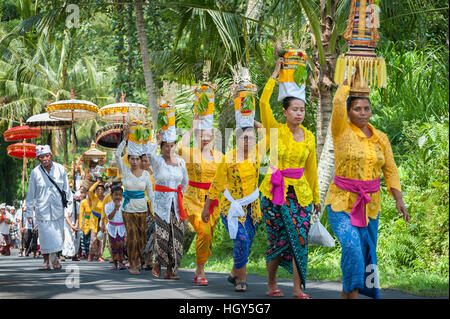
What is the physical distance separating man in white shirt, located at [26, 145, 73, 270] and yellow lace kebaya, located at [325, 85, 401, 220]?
6.39 metres

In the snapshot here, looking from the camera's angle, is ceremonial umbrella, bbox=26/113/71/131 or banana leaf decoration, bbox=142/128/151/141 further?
ceremonial umbrella, bbox=26/113/71/131

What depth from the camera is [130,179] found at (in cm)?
1062

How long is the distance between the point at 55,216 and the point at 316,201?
5.69 m

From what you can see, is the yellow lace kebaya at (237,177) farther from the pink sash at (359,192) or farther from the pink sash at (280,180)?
the pink sash at (359,192)

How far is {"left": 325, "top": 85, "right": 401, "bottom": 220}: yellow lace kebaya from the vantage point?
19.8ft

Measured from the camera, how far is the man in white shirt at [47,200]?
1123cm

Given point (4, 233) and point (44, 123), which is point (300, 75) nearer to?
point (44, 123)

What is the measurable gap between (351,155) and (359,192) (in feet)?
1.11

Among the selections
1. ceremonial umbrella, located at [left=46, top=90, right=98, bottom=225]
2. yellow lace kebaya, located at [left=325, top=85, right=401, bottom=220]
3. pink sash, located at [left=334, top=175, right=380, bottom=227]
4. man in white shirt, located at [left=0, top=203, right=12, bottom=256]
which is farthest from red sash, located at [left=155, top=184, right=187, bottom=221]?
man in white shirt, located at [left=0, top=203, right=12, bottom=256]

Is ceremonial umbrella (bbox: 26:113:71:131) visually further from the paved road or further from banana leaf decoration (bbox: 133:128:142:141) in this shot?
the paved road

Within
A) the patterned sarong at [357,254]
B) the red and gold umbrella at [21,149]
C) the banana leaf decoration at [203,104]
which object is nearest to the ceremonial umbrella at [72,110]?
the red and gold umbrella at [21,149]

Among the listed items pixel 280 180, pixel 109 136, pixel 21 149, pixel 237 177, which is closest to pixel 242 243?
pixel 237 177

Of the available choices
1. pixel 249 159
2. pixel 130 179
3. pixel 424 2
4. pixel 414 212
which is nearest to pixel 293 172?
pixel 249 159

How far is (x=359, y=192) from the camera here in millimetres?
6012
